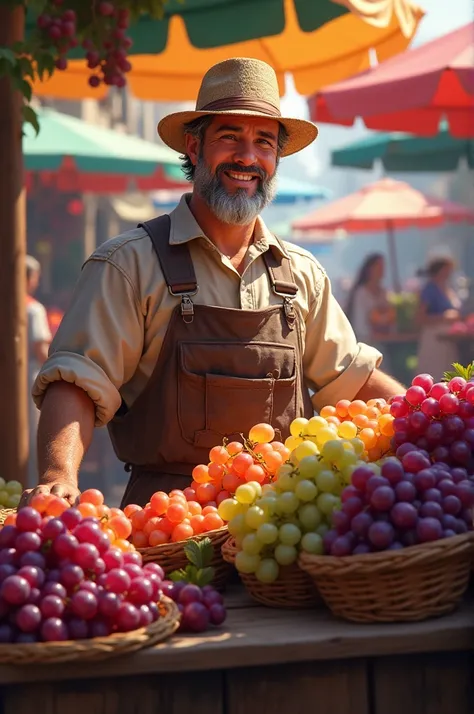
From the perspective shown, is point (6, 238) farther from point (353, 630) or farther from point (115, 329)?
point (353, 630)

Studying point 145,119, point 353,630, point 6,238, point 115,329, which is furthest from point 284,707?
point 145,119

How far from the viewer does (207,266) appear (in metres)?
3.53

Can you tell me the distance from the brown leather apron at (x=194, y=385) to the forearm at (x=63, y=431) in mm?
276

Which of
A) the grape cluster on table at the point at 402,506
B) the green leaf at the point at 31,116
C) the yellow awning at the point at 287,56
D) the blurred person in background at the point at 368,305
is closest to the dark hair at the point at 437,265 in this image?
the blurred person in background at the point at 368,305

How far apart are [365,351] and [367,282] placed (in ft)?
26.4

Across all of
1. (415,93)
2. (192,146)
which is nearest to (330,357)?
(192,146)

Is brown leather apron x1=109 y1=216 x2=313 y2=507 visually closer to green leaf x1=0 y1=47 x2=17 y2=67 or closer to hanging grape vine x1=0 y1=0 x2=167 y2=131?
green leaf x1=0 y1=47 x2=17 y2=67

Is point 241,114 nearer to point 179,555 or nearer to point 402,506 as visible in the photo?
point 179,555

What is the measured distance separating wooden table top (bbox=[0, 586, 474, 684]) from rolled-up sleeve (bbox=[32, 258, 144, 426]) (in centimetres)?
107

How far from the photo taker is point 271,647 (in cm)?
218

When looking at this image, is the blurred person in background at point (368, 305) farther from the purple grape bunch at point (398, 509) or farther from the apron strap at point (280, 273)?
the purple grape bunch at point (398, 509)

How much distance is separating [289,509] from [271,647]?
36 cm

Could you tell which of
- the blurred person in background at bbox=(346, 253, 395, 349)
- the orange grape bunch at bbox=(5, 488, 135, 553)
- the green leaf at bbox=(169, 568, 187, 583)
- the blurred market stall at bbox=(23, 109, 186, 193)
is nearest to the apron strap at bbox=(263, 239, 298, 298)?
the orange grape bunch at bbox=(5, 488, 135, 553)

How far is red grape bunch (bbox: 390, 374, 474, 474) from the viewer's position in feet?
8.59
